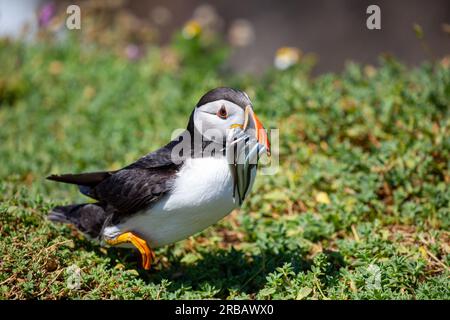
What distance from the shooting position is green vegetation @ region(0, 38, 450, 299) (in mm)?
3592

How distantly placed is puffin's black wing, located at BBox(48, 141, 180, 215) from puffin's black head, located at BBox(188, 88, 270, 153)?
34cm

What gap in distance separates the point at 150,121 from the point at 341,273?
10.7ft

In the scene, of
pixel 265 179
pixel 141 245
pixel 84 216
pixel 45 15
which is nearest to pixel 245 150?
pixel 141 245

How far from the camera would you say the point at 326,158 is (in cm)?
512

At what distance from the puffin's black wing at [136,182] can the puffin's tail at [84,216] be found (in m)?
0.10

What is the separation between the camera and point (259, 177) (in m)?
5.10

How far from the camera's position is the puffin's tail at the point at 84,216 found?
3928 millimetres

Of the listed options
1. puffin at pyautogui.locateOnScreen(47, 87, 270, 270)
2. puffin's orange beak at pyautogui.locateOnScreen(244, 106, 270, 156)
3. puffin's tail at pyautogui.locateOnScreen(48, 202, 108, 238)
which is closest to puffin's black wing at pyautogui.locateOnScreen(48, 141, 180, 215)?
puffin at pyautogui.locateOnScreen(47, 87, 270, 270)

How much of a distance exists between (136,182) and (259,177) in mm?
1667

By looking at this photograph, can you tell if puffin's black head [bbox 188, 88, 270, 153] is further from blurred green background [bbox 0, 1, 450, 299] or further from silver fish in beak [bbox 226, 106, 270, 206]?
blurred green background [bbox 0, 1, 450, 299]

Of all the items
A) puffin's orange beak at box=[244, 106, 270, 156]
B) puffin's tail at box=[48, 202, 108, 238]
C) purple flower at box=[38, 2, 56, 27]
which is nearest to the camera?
puffin's orange beak at box=[244, 106, 270, 156]
